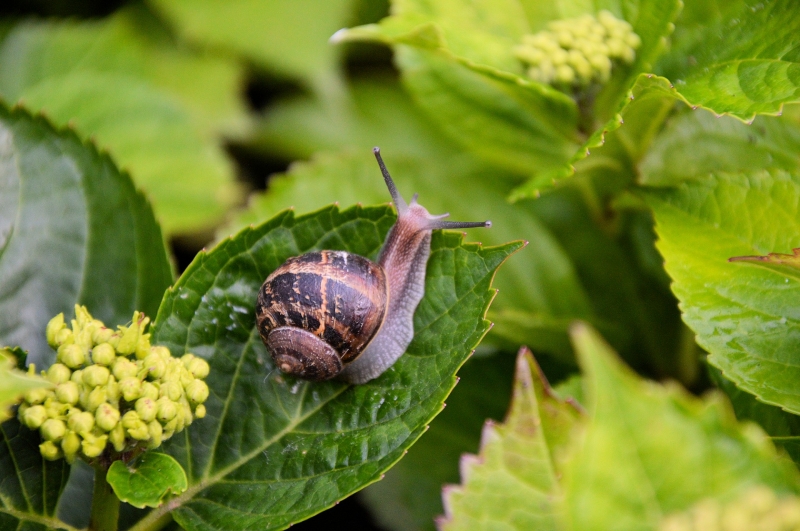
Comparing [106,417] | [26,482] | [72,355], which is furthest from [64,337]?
[26,482]

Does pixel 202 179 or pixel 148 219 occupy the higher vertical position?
pixel 148 219

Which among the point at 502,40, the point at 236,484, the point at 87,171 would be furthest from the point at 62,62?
the point at 236,484

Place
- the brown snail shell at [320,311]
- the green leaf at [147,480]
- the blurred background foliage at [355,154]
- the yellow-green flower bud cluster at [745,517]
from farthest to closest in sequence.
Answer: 1. the blurred background foliage at [355,154]
2. the brown snail shell at [320,311]
3. the green leaf at [147,480]
4. the yellow-green flower bud cluster at [745,517]

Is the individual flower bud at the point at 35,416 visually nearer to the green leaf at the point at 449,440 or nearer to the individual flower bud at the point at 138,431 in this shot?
the individual flower bud at the point at 138,431

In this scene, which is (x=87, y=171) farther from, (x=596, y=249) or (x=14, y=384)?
(x=596, y=249)

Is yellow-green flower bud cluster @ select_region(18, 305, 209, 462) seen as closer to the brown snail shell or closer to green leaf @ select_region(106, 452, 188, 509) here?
green leaf @ select_region(106, 452, 188, 509)

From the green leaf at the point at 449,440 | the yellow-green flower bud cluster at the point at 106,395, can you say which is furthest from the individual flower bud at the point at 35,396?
the green leaf at the point at 449,440

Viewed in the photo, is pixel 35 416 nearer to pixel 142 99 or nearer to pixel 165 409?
pixel 165 409
